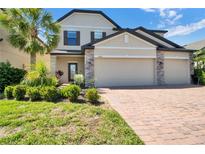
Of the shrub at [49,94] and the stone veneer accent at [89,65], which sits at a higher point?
the stone veneer accent at [89,65]

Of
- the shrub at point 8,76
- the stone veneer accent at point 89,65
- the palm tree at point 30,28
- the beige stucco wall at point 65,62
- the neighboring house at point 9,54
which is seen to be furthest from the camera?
the beige stucco wall at point 65,62

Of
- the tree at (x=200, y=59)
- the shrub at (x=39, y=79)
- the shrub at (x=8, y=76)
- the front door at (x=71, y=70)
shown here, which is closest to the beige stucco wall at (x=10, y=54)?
the shrub at (x=8, y=76)

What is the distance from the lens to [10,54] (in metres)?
17.5

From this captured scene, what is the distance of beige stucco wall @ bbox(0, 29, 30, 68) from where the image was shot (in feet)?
55.2

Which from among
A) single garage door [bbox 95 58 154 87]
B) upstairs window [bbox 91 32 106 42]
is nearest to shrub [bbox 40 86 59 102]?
single garage door [bbox 95 58 154 87]

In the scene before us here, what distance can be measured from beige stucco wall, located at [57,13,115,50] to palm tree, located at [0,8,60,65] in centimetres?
394

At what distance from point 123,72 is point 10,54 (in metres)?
9.75

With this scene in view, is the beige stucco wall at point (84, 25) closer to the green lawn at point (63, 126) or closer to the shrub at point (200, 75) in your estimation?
the shrub at point (200, 75)

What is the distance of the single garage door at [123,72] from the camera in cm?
1645

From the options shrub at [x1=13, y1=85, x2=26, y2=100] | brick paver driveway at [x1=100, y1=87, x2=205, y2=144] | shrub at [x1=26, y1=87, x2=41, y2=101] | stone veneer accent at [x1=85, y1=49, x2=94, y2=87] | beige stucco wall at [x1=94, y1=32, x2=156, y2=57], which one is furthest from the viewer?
beige stucco wall at [x1=94, y1=32, x2=156, y2=57]

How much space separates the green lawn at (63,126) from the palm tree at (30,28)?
29.5 ft

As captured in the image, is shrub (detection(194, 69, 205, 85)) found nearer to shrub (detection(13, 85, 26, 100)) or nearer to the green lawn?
the green lawn
